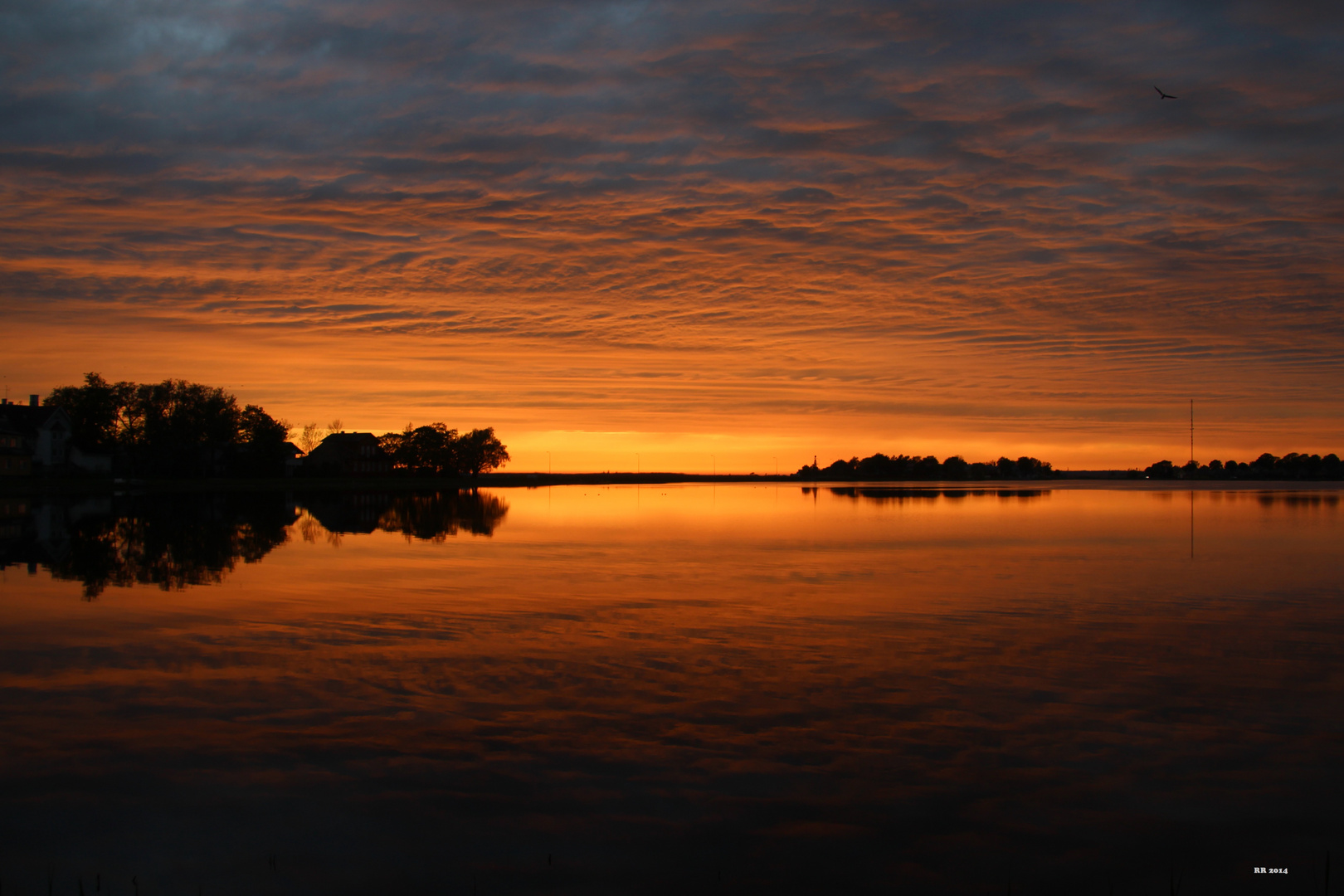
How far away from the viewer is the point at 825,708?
32.4 ft

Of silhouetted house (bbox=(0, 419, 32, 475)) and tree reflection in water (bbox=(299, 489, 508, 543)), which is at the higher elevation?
silhouetted house (bbox=(0, 419, 32, 475))

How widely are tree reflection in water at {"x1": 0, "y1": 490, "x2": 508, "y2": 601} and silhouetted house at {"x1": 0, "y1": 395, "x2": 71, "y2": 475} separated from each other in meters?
34.5

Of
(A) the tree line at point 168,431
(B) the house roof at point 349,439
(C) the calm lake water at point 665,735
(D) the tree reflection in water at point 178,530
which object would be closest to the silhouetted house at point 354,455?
(B) the house roof at point 349,439

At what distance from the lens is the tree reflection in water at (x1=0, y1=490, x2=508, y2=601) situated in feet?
70.5

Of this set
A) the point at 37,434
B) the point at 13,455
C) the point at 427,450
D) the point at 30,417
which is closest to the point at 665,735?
the point at 13,455

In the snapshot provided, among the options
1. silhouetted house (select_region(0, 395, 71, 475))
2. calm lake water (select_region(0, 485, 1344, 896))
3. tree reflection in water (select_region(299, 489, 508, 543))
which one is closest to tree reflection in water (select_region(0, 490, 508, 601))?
tree reflection in water (select_region(299, 489, 508, 543))

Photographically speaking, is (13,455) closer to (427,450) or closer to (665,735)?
(427,450)

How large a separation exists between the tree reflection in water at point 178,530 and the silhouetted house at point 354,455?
90.7 m

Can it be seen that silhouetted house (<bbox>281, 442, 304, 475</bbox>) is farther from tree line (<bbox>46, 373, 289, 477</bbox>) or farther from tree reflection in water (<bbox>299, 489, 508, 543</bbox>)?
tree reflection in water (<bbox>299, 489, 508, 543</bbox>)

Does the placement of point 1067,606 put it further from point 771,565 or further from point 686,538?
point 686,538

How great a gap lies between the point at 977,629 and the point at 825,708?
5644mm

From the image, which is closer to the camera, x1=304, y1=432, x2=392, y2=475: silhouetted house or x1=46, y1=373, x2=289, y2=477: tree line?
x1=46, y1=373, x2=289, y2=477: tree line

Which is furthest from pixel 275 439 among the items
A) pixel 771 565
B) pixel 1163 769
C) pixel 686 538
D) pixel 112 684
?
pixel 1163 769

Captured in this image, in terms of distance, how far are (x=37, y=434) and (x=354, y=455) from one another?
6046 centimetres
